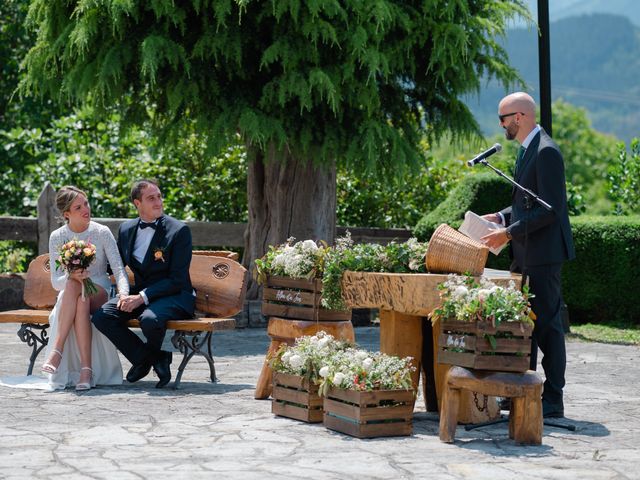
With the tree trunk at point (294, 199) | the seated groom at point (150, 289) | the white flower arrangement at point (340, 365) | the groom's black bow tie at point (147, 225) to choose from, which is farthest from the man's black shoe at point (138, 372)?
the tree trunk at point (294, 199)

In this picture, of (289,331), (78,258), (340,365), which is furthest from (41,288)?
(340,365)

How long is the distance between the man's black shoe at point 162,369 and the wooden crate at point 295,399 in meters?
1.44

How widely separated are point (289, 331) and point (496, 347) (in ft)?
6.37

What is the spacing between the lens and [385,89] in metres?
12.9

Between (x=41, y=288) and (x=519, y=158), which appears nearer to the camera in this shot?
(x=519, y=158)

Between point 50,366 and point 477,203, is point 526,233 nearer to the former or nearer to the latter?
point 50,366

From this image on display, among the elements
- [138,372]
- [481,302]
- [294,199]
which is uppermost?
[294,199]

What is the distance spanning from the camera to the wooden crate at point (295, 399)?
7070mm

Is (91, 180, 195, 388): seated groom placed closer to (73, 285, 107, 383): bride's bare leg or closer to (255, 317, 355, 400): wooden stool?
(73, 285, 107, 383): bride's bare leg

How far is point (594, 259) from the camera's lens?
13.9 m

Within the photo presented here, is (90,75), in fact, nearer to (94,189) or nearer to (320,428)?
(94,189)

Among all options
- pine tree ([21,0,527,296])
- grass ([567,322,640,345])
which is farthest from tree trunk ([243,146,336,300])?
grass ([567,322,640,345])

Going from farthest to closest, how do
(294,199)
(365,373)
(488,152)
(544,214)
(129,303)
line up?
1. (294,199)
2. (129,303)
3. (544,214)
4. (488,152)
5. (365,373)

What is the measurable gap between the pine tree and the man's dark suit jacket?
4310mm
